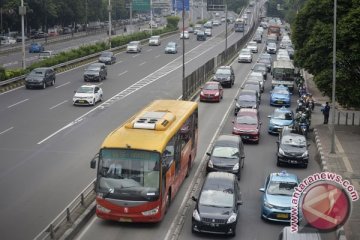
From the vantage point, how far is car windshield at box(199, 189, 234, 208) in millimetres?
18547

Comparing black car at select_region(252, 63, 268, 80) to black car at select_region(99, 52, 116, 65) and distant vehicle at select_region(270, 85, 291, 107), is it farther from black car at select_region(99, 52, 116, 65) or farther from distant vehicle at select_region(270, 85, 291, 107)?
black car at select_region(99, 52, 116, 65)

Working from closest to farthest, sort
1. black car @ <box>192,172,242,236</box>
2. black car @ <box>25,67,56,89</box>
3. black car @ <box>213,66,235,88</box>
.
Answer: black car @ <box>192,172,242,236</box> < black car @ <box>25,67,56,89</box> < black car @ <box>213,66,235,88</box>

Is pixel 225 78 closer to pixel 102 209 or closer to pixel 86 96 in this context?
pixel 86 96

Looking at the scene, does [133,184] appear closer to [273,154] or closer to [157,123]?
[157,123]

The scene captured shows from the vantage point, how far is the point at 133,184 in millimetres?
18062

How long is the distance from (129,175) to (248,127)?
1524 cm

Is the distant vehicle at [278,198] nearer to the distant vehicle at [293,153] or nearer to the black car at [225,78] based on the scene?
the distant vehicle at [293,153]

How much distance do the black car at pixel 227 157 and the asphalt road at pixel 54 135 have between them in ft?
14.5

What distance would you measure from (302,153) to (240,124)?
5.87 metres

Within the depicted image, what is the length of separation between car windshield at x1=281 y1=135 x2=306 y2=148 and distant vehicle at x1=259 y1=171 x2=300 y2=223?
6516 millimetres

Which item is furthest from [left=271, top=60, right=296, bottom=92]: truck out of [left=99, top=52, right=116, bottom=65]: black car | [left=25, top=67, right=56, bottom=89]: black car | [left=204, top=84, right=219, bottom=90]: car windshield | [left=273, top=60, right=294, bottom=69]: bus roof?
[left=99, top=52, right=116, bottom=65]: black car

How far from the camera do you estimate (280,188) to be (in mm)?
20750

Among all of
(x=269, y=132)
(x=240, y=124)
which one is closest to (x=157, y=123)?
(x=240, y=124)

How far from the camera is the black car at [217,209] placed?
58.6ft
